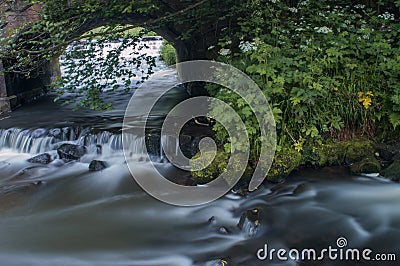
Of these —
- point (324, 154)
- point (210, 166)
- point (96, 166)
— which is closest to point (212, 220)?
point (210, 166)

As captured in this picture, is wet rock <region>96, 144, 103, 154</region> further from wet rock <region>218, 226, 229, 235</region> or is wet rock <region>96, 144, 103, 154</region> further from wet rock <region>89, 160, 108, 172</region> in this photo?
wet rock <region>218, 226, 229, 235</region>

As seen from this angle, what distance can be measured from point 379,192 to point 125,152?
3.86 meters

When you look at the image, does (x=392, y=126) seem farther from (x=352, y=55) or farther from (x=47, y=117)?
(x=47, y=117)

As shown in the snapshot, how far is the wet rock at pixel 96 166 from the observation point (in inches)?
233

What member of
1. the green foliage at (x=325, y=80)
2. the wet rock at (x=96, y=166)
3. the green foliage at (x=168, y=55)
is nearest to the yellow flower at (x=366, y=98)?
the green foliage at (x=325, y=80)

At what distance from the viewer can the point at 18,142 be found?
6.95 metres

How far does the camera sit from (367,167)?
509cm

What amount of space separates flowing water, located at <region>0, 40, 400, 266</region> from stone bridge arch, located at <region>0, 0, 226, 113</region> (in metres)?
2.29

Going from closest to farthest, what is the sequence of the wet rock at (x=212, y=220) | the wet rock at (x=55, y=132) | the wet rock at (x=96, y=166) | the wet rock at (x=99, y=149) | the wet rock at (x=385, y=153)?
the wet rock at (x=212, y=220) → the wet rock at (x=385, y=153) → the wet rock at (x=96, y=166) → the wet rock at (x=99, y=149) → the wet rock at (x=55, y=132)

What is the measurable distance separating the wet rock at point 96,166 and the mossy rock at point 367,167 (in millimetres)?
3646

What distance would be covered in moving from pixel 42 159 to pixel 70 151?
0.46 metres

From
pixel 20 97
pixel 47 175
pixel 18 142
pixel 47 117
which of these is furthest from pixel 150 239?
pixel 20 97

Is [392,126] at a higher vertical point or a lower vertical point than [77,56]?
lower

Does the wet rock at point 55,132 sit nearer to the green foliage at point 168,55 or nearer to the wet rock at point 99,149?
the wet rock at point 99,149
